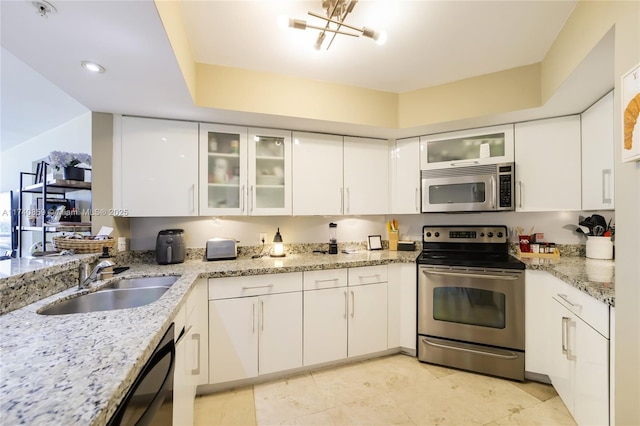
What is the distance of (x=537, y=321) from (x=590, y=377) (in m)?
0.62

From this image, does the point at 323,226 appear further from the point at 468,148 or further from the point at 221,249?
the point at 468,148

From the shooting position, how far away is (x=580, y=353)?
57.5 inches

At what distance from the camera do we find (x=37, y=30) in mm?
1127

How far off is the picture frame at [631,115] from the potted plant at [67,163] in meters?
4.27

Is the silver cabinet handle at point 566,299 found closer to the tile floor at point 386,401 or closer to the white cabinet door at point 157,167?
the tile floor at point 386,401

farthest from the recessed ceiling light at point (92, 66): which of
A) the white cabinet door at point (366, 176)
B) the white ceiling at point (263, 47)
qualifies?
the white cabinet door at point (366, 176)

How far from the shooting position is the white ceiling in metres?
1.14

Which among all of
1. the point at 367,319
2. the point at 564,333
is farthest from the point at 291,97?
the point at 564,333

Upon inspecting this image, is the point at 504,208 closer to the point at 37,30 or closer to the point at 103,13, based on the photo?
the point at 103,13

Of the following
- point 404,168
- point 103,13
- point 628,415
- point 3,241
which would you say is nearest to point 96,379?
point 103,13

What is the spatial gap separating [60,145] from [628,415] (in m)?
5.78

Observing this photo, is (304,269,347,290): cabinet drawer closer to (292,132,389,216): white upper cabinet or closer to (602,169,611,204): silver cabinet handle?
(292,132,389,216): white upper cabinet

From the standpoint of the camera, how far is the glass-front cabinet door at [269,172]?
7.50 ft

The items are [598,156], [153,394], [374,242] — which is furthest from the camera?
[374,242]
